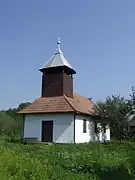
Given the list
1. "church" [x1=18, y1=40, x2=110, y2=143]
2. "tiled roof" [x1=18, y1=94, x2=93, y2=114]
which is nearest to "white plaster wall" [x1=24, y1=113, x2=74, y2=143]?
"church" [x1=18, y1=40, x2=110, y2=143]

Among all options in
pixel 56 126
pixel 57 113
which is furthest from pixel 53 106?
pixel 56 126

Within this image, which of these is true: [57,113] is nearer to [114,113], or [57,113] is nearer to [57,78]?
[57,78]

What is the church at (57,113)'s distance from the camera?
86.3 ft

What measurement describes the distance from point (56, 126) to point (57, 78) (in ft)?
17.9

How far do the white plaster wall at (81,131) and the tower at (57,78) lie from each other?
338 cm

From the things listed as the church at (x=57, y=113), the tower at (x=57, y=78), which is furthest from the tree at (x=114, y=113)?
the tower at (x=57, y=78)

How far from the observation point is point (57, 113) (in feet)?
87.5

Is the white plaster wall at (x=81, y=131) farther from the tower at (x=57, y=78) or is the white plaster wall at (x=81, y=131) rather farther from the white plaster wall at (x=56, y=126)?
the tower at (x=57, y=78)

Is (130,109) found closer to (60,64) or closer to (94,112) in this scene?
(94,112)

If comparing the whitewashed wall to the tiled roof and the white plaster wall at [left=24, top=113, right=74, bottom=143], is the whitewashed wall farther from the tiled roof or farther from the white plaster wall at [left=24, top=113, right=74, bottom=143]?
the tiled roof

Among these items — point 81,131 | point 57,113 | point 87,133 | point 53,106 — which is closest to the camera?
point 57,113

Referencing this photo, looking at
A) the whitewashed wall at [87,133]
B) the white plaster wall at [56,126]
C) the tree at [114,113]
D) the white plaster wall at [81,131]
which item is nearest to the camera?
the white plaster wall at [56,126]

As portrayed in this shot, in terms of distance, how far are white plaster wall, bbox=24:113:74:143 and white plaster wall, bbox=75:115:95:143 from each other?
2.29 feet

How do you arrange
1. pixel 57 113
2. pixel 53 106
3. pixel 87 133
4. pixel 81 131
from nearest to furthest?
pixel 57 113
pixel 81 131
pixel 53 106
pixel 87 133
